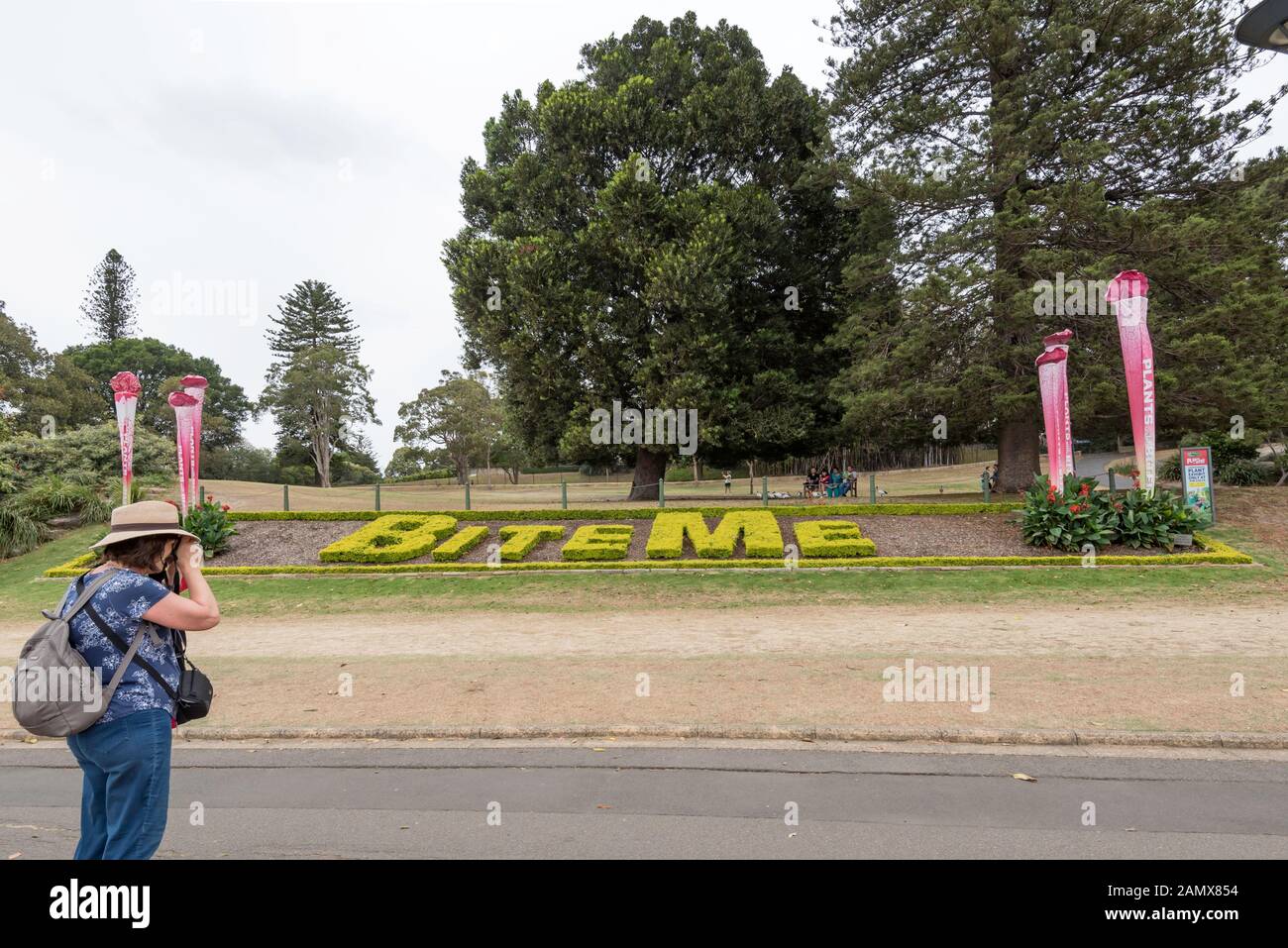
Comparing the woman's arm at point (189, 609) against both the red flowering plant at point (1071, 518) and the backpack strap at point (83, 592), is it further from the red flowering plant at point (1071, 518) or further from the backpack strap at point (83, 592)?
the red flowering plant at point (1071, 518)

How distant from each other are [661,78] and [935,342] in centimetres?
1304

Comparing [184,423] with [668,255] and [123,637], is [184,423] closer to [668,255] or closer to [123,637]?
[668,255]

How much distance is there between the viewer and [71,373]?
166 feet

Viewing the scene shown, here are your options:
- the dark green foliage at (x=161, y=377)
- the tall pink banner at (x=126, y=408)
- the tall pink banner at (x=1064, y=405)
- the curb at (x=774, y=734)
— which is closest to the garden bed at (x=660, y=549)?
the tall pink banner at (x=1064, y=405)

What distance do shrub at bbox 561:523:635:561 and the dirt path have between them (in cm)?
406

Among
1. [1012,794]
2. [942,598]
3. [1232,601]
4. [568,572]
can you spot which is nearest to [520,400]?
[568,572]

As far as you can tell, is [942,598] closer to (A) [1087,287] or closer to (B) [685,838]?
(B) [685,838]

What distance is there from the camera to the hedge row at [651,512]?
19766 millimetres

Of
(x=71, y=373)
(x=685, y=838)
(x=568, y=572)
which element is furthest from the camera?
(x=71, y=373)

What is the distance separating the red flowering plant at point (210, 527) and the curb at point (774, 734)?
12.8m

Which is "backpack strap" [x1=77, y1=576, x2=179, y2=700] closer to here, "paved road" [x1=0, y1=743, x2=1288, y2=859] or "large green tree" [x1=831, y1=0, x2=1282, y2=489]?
"paved road" [x1=0, y1=743, x2=1288, y2=859]

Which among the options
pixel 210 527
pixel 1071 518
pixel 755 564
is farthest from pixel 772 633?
pixel 210 527

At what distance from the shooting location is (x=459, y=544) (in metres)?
19.0
